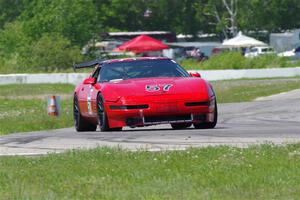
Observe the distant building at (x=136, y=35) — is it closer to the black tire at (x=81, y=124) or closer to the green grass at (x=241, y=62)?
the green grass at (x=241, y=62)

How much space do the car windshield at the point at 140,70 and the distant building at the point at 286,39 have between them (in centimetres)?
7365

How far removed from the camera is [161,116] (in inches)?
652

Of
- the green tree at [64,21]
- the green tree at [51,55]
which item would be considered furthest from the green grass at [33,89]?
the green tree at [64,21]

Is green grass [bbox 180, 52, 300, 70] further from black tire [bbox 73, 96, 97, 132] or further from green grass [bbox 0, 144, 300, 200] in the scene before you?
green grass [bbox 0, 144, 300, 200]

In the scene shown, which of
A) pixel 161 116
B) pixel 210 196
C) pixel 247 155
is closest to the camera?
pixel 210 196

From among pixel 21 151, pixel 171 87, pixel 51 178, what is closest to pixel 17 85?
pixel 171 87

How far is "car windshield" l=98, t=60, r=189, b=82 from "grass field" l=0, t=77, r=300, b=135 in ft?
12.2

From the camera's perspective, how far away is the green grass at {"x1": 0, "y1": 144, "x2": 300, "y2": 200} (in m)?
9.12

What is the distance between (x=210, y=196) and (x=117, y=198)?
0.76 metres

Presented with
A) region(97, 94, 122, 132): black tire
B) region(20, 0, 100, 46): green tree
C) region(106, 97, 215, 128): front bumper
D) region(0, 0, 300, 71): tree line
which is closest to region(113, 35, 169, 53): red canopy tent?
region(20, 0, 100, 46): green tree

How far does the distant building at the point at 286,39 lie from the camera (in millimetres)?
92000

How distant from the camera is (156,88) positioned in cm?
1659

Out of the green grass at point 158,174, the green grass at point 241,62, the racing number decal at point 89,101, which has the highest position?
the green grass at point 158,174

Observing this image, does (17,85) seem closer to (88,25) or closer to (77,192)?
(88,25)
